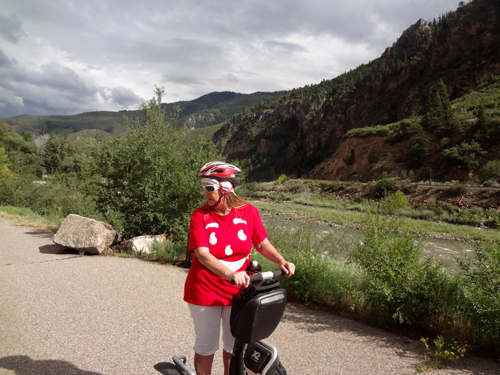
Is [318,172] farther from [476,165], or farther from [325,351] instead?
[325,351]

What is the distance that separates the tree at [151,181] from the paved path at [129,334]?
331 centimetres

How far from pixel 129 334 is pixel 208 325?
103 inches

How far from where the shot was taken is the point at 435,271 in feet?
15.7

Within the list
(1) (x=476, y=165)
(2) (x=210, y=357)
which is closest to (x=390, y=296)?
(2) (x=210, y=357)

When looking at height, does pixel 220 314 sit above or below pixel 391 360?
above

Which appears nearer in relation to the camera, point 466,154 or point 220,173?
point 220,173

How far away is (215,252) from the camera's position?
2.32 metres

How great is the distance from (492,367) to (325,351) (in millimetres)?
1887

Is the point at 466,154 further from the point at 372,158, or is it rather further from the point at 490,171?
the point at 372,158

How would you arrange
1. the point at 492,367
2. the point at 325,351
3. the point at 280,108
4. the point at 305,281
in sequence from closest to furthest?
the point at 492,367 < the point at 325,351 < the point at 305,281 < the point at 280,108

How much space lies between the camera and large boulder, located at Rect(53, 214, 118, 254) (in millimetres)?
8969

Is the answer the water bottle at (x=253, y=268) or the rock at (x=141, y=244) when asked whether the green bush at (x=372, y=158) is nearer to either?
the rock at (x=141, y=244)

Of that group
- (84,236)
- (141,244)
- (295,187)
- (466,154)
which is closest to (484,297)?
(141,244)

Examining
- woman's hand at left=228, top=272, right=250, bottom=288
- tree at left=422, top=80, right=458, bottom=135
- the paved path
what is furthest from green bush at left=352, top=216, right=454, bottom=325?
tree at left=422, top=80, right=458, bottom=135
